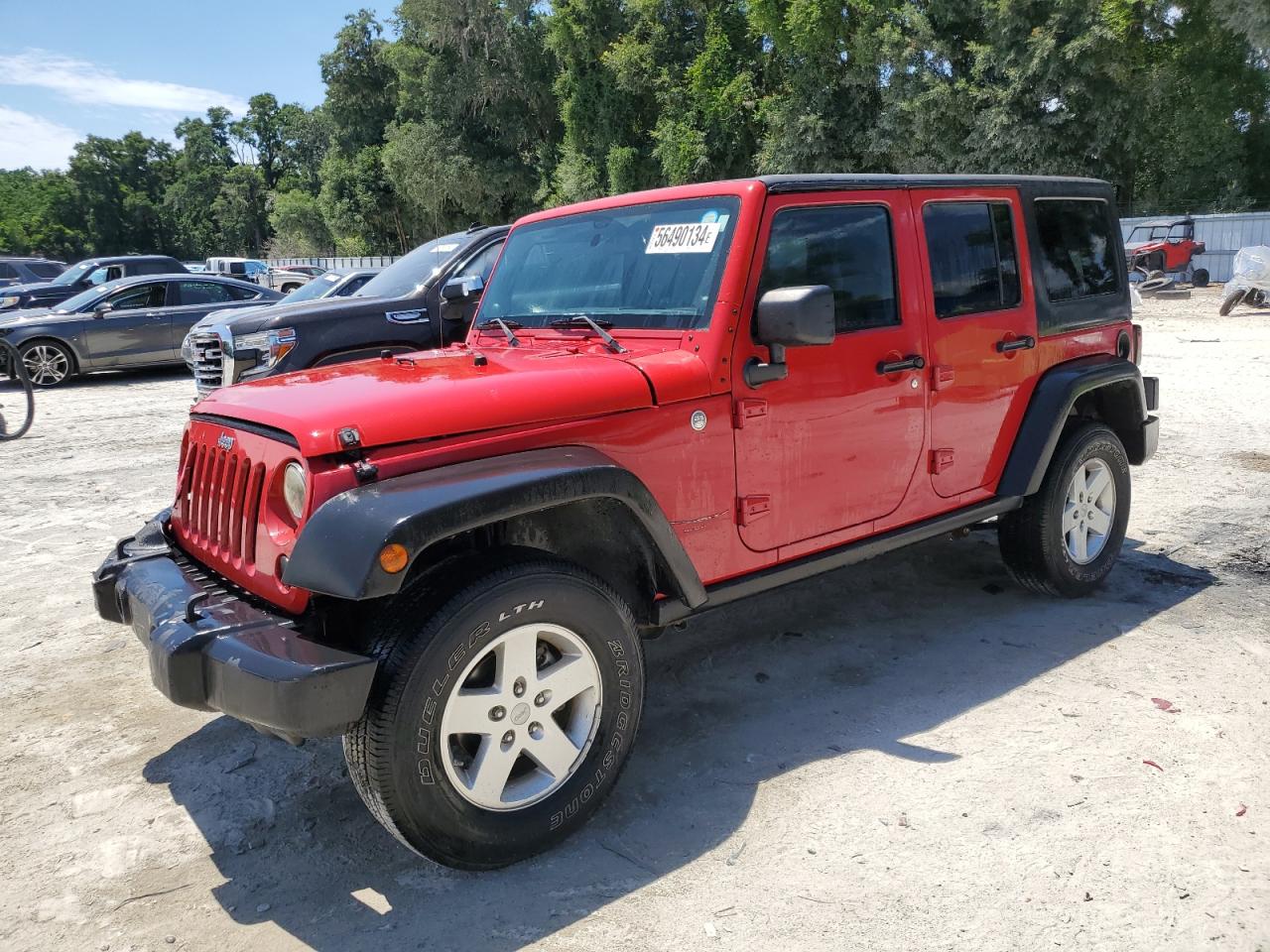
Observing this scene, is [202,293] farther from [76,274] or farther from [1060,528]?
[1060,528]

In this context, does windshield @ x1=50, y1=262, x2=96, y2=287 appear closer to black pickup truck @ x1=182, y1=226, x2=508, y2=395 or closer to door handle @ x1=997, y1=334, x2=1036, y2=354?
black pickup truck @ x1=182, y1=226, x2=508, y2=395

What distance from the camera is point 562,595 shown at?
2811 millimetres

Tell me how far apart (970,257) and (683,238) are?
4.86ft

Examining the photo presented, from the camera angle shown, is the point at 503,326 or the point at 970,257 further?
the point at 970,257

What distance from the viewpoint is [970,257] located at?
4.28 meters

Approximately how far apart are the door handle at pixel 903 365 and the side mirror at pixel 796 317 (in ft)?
1.88

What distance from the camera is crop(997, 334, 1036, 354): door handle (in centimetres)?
435

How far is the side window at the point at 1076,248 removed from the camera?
4.66 meters

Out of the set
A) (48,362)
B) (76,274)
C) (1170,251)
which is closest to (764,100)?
(1170,251)

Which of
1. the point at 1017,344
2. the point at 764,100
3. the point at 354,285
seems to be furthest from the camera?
the point at 764,100

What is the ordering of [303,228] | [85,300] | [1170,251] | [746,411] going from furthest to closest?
[303,228], [1170,251], [85,300], [746,411]

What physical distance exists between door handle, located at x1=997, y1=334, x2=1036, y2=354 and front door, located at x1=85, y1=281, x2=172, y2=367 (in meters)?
13.7

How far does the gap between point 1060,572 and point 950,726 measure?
148 centimetres

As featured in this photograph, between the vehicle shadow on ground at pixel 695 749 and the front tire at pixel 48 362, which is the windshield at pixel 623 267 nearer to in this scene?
the vehicle shadow on ground at pixel 695 749
